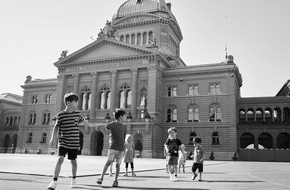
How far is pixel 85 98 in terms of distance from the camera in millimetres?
54219

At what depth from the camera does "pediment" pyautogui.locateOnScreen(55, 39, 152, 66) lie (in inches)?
2005

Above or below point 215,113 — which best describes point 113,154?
below

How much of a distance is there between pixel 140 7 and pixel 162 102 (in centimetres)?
2435

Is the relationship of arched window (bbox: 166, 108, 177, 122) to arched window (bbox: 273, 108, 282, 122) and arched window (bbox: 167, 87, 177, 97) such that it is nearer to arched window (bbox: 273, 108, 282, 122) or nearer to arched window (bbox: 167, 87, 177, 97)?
arched window (bbox: 167, 87, 177, 97)

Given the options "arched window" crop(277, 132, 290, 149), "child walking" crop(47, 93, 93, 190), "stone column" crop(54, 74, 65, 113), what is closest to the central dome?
"stone column" crop(54, 74, 65, 113)

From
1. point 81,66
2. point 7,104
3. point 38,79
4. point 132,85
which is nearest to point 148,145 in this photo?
point 132,85

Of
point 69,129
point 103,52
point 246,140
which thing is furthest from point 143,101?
point 69,129

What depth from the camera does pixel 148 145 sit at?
45.9 metres

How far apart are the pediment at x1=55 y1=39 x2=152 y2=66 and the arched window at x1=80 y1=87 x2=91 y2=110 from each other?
17.2 ft

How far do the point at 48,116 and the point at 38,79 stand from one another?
8.83m

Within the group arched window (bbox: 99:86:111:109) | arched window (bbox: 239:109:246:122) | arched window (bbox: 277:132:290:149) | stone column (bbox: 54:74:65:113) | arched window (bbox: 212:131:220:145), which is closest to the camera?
arched window (bbox: 212:131:220:145)

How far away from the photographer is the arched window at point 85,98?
53.9 metres

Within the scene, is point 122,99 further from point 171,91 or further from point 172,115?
point 172,115

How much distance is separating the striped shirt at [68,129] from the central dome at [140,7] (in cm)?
5824
